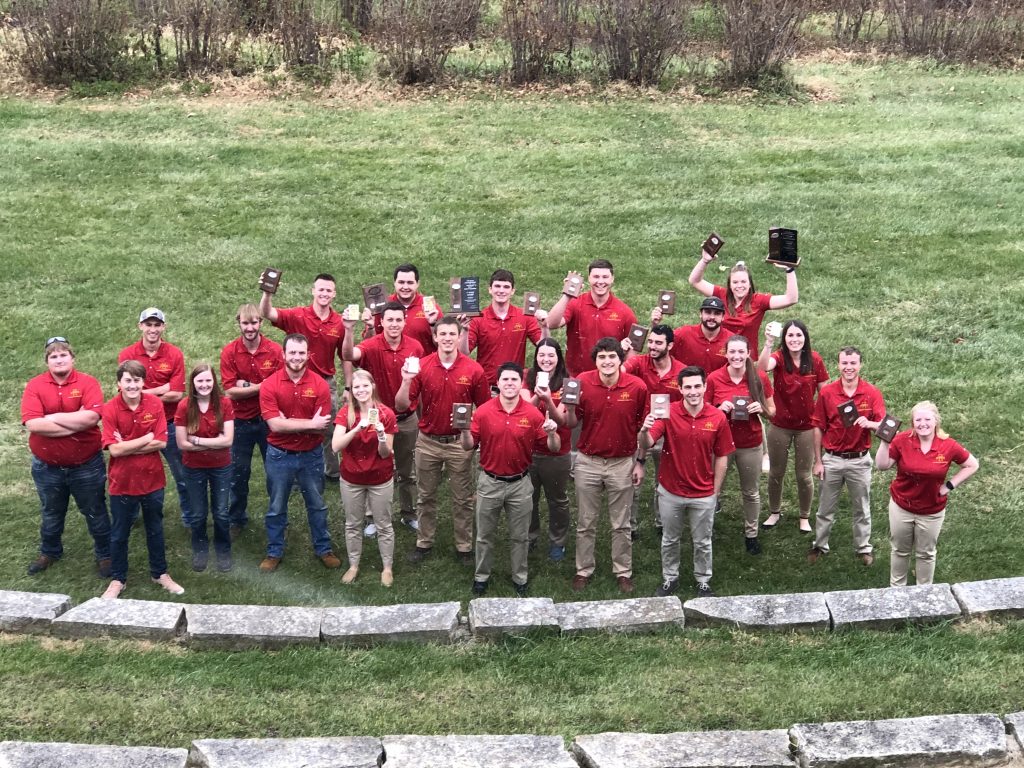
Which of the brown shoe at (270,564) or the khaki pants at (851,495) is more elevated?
the khaki pants at (851,495)

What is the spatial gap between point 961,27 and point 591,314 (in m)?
16.9

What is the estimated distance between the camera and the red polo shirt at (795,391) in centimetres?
975

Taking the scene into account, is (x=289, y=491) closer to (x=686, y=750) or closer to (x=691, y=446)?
(x=691, y=446)

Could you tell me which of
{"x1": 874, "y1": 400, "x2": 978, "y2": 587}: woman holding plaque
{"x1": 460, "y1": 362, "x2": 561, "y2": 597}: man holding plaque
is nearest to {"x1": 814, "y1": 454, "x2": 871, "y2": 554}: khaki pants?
{"x1": 874, "y1": 400, "x2": 978, "y2": 587}: woman holding plaque

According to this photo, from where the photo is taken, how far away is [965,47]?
2339cm

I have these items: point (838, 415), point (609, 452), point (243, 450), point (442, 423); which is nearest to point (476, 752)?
point (609, 452)

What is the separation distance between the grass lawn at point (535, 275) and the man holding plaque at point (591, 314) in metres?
1.86

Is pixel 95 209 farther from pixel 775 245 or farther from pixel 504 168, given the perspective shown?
pixel 775 245

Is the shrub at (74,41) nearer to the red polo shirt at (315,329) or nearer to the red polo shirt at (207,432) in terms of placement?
the red polo shirt at (315,329)

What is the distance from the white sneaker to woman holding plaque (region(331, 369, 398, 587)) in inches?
51.6

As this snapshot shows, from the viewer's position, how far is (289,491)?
9477mm

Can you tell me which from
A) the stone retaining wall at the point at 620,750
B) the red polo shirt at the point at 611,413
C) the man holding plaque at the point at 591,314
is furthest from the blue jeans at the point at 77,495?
the man holding plaque at the point at 591,314

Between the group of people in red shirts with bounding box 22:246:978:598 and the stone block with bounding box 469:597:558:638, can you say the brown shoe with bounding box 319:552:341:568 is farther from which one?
the stone block with bounding box 469:597:558:638

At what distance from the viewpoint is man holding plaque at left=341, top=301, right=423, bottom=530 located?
9773 mm
